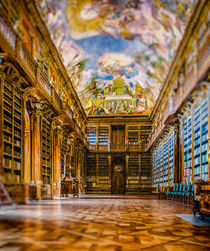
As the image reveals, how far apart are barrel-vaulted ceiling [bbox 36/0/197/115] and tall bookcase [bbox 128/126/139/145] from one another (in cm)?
488

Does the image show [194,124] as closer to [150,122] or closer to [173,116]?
[173,116]

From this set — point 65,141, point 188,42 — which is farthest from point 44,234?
point 65,141

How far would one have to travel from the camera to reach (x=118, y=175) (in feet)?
84.0

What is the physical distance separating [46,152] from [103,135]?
12.7m

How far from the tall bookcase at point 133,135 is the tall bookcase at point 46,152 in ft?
40.0

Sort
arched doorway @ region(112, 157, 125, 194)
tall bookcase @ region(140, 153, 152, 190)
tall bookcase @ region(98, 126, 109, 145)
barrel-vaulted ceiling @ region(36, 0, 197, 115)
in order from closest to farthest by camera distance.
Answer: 1. barrel-vaulted ceiling @ region(36, 0, 197, 115)
2. tall bookcase @ region(140, 153, 152, 190)
3. tall bookcase @ region(98, 126, 109, 145)
4. arched doorway @ region(112, 157, 125, 194)

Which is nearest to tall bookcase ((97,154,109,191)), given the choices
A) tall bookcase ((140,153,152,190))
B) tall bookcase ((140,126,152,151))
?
tall bookcase ((140,153,152,190))

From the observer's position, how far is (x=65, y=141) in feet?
58.7

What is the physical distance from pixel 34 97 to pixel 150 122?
50.0ft

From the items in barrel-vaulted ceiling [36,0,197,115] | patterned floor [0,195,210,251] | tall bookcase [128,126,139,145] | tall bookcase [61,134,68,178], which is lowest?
patterned floor [0,195,210,251]

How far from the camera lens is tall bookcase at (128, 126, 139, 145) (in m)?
24.9

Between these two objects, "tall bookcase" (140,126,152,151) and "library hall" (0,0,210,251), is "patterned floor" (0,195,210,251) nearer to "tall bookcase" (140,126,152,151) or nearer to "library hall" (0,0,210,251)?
"library hall" (0,0,210,251)

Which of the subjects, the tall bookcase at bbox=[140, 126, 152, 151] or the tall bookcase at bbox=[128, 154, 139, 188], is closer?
the tall bookcase at bbox=[128, 154, 139, 188]

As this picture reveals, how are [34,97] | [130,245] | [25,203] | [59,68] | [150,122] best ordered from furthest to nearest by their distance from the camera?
[150,122] < [59,68] < [34,97] < [25,203] < [130,245]
